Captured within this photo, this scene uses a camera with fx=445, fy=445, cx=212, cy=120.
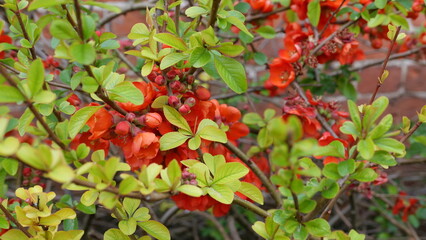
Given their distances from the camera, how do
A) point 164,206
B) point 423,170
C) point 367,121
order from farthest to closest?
point 423,170 < point 164,206 < point 367,121

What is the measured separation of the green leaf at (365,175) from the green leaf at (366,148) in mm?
57

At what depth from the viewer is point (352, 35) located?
2.63ft

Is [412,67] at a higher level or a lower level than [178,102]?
lower

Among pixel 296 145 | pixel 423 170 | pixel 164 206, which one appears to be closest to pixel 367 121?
pixel 296 145

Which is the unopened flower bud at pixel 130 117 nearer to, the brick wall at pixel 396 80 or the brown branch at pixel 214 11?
the brown branch at pixel 214 11

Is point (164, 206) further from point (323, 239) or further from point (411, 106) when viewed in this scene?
point (411, 106)

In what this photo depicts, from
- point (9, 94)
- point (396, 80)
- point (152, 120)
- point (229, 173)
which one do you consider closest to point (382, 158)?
point (229, 173)

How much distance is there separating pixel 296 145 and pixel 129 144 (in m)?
0.30

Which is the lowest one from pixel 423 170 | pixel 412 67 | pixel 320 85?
pixel 423 170

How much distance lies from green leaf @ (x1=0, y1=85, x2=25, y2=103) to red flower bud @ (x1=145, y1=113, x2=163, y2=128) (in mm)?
→ 167

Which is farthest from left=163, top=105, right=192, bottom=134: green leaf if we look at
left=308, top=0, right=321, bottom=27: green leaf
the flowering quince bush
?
left=308, top=0, right=321, bottom=27: green leaf

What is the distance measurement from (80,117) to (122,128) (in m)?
0.05

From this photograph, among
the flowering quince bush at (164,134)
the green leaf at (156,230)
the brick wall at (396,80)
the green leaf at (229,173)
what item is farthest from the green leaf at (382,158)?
the brick wall at (396,80)

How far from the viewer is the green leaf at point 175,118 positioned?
535mm
